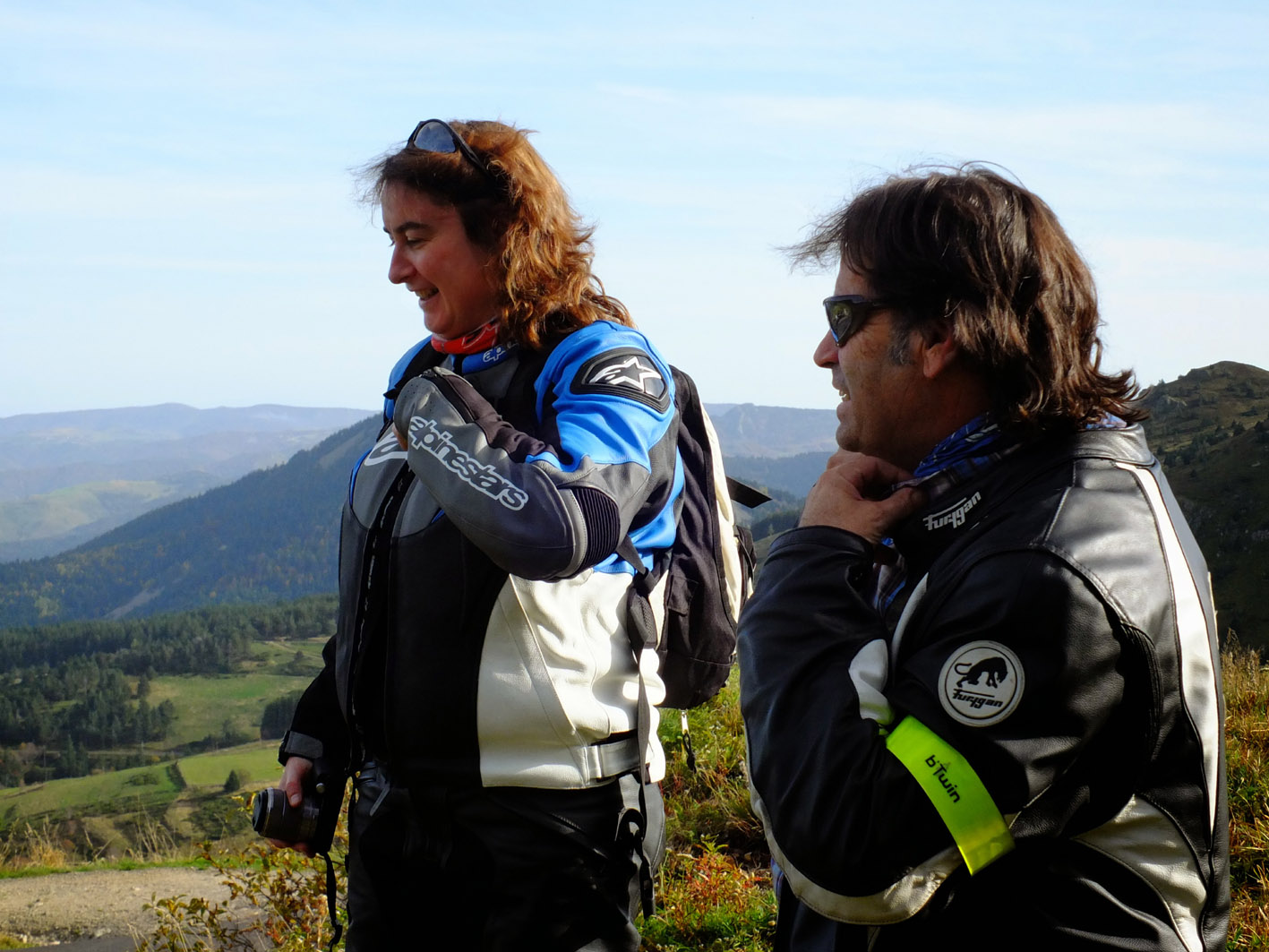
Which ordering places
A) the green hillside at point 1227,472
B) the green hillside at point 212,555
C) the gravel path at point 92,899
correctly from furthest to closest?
the green hillside at point 212,555 → the green hillside at point 1227,472 → the gravel path at point 92,899

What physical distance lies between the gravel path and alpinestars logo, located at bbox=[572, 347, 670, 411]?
4521 mm

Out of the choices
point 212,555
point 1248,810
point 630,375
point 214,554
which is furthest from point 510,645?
point 212,555

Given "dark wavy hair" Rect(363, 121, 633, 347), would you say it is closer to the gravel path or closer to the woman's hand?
the woman's hand

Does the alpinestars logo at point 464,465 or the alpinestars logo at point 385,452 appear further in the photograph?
the alpinestars logo at point 385,452

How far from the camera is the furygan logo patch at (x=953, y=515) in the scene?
1678 mm

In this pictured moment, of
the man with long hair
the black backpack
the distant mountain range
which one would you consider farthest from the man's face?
the distant mountain range

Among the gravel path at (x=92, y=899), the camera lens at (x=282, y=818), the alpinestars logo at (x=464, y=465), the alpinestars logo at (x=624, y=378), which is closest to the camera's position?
the alpinestars logo at (x=464, y=465)

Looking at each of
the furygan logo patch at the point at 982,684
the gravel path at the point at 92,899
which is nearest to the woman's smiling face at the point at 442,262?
the furygan logo patch at the point at 982,684

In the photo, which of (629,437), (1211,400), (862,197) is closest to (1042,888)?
(862,197)

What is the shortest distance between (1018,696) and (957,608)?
143 millimetres

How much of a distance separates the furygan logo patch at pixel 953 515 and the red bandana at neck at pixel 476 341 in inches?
52.7

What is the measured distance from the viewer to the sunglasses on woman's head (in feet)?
9.01

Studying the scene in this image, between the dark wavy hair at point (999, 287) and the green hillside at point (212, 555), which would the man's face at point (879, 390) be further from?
the green hillside at point (212, 555)

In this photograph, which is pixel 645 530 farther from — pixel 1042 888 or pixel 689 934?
pixel 689 934
